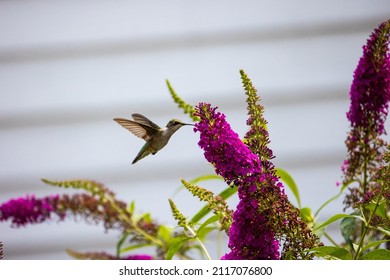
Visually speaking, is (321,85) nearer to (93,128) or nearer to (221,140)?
(93,128)

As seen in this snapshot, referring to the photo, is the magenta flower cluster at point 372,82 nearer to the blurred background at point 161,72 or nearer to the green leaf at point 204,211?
the green leaf at point 204,211

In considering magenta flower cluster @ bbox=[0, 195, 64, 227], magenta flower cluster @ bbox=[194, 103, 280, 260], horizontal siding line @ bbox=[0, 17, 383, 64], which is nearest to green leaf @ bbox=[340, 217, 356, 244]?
magenta flower cluster @ bbox=[194, 103, 280, 260]

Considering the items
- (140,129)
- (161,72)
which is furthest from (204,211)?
(161,72)

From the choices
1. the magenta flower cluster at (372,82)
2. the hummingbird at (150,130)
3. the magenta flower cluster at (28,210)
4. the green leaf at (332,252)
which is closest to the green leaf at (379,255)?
the green leaf at (332,252)

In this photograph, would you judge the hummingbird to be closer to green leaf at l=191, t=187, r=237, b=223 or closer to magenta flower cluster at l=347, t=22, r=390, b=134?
green leaf at l=191, t=187, r=237, b=223

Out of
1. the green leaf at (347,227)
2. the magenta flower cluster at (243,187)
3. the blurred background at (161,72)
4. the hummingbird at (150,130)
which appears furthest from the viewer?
the blurred background at (161,72)

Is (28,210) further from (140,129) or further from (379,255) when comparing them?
(379,255)

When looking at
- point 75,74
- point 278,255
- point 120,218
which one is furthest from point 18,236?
point 278,255
